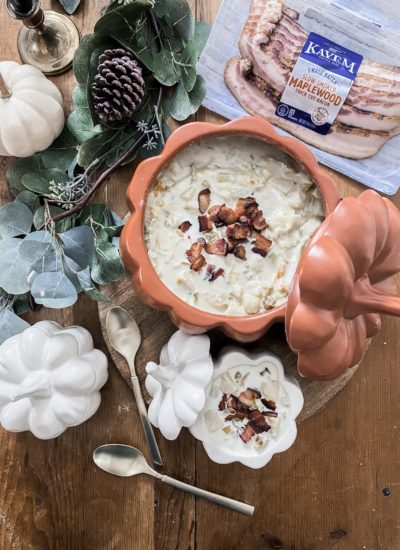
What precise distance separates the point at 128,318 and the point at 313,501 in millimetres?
509

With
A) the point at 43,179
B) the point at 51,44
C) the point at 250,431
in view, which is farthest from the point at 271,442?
the point at 51,44

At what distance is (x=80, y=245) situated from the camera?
1.19m

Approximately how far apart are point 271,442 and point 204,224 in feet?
1.31

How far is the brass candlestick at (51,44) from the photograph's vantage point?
4.25 ft

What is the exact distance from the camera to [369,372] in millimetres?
1305

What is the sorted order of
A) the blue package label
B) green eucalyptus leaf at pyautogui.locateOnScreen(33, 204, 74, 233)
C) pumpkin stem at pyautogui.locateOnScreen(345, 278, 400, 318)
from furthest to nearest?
the blue package label < green eucalyptus leaf at pyautogui.locateOnScreen(33, 204, 74, 233) < pumpkin stem at pyautogui.locateOnScreen(345, 278, 400, 318)

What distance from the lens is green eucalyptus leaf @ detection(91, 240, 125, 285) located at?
3.84 ft

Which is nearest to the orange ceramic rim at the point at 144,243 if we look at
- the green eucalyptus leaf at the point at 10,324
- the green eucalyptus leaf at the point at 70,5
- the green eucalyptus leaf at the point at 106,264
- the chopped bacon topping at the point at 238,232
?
the green eucalyptus leaf at the point at 106,264

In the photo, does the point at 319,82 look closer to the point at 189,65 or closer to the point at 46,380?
the point at 189,65

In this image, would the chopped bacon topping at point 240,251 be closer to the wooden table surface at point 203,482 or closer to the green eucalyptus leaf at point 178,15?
the wooden table surface at point 203,482

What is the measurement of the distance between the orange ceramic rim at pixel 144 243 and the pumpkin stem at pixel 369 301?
0.59 feet

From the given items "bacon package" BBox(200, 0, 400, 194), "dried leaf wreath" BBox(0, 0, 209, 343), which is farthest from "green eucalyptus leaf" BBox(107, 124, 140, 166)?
"bacon package" BBox(200, 0, 400, 194)

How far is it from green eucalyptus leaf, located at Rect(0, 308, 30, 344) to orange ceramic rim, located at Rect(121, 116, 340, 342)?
25 centimetres

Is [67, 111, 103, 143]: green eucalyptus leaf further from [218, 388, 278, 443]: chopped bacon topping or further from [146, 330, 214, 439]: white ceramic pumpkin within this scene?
[218, 388, 278, 443]: chopped bacon topping
